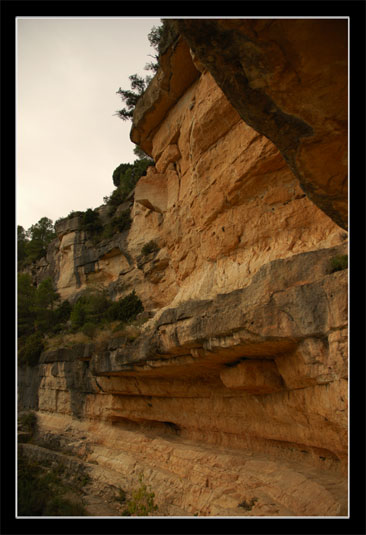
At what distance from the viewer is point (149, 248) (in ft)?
57.8

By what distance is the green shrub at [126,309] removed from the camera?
1562 centimetres

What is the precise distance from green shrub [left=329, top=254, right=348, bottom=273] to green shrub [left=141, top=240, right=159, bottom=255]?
41.0 feet

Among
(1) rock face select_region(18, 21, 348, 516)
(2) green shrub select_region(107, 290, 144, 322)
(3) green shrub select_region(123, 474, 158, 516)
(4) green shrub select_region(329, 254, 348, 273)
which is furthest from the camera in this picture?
(2) green shrub select_region(107, 290, 144, 322)

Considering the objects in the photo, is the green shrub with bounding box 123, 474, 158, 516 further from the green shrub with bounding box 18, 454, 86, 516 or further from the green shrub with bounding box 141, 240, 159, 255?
the green shrub with bounding box 141, 240, 159, 255

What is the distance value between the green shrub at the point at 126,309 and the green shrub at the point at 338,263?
35.6 ft

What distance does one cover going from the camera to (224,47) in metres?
3.05

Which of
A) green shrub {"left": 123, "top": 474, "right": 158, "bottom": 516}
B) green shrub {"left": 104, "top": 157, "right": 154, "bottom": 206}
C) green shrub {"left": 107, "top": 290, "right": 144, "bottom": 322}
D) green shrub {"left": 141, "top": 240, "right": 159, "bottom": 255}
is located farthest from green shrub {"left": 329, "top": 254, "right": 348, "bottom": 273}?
green shrub {"left": 104, "top": 157, "right": 154, "bottom": 206}

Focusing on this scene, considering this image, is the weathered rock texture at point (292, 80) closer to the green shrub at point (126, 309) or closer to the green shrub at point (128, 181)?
the green shrub at point (126, 309)

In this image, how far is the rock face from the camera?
17.9 ft

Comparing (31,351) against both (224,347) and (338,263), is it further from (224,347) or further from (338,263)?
(338,263)

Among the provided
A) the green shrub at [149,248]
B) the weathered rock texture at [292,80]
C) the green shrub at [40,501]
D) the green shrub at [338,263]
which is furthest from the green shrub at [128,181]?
the weathered rock texture at [292,80]

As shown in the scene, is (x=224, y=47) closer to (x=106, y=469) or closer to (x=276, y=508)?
(x=276, y=508)

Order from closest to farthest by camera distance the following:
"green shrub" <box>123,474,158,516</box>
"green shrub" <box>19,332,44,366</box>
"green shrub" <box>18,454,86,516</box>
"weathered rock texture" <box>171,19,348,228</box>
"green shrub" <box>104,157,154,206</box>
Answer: "weathered rock texture" <box>171,19,348,228</box>
"green shrub" <box>18,454,86,516</box>
"green shrub" <box>123,474,158,516</box>
"green shrub" <box>19,332,44,366</box>
"green shrub" <box>104,157,154,206</box>

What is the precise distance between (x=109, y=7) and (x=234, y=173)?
251 inches
